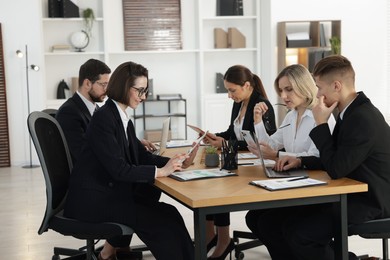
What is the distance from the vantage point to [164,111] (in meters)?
9.36

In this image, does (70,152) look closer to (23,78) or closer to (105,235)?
(105,235)

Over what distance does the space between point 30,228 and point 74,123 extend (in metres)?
1.57

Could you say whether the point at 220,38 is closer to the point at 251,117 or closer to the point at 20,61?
the point at 20,61

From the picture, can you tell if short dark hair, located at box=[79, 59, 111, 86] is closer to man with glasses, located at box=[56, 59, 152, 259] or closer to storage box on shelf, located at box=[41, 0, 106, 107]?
man with glasses, located at box=[56, 59, 152, 259]

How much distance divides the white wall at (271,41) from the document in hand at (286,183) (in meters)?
6.06

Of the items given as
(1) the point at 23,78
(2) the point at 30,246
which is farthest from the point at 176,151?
(1) the point at 23,78

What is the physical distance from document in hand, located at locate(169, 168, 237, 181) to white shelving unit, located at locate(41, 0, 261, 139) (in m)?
5.72

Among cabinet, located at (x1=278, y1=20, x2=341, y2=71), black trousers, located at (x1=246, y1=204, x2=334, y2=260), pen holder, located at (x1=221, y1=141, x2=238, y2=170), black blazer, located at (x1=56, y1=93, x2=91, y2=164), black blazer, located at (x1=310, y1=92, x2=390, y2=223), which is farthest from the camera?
cabinet, located at (x1=278, y1=20, x2=341, y2=71)

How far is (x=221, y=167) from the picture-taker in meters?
3.55

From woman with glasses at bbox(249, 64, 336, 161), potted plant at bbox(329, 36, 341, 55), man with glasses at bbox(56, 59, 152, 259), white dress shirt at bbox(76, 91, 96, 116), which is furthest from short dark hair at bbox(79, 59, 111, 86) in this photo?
potted plant at bbox(329, 36, 341, 55)

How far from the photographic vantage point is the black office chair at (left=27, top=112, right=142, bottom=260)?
334 cm

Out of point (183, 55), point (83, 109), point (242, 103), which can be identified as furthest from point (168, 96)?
point (83, 109)

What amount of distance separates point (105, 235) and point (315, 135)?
48.9 inches

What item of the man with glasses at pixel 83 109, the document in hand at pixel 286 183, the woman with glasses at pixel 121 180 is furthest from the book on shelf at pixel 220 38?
the document in hand at pixel 286 183
